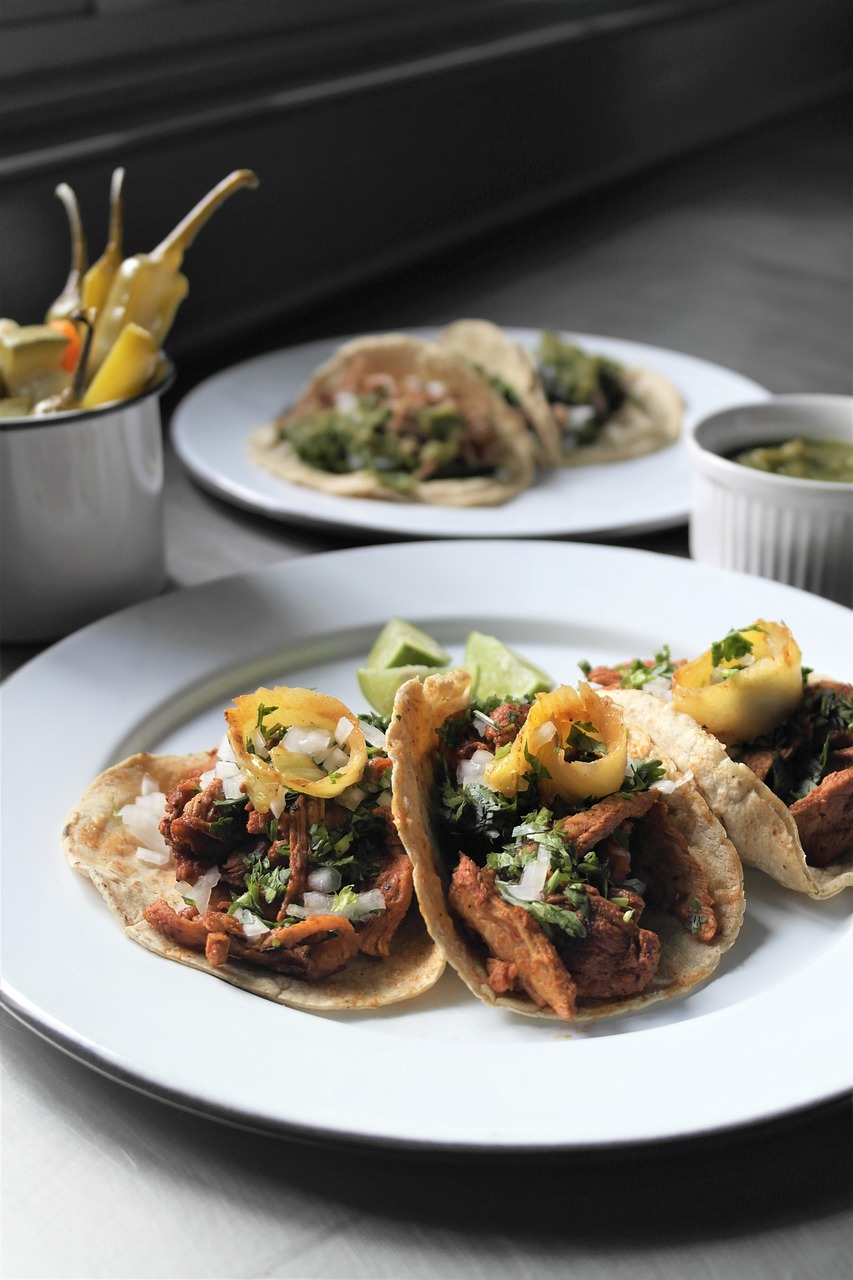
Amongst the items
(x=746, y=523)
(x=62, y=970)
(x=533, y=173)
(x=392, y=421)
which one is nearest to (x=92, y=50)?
(x=392, y=421)

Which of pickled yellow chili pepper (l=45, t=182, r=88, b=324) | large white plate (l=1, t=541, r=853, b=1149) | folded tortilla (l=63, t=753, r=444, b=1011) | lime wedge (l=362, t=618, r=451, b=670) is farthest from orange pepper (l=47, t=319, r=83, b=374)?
folded tortilla (l=63, t=753, r=444, b=1011)

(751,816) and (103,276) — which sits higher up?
(103,276)

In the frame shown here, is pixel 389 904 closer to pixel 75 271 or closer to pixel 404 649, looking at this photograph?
pixel 404 649

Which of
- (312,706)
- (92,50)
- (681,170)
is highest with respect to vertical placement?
(92,50)

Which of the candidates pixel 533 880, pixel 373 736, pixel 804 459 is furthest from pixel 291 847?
pixel 804 459

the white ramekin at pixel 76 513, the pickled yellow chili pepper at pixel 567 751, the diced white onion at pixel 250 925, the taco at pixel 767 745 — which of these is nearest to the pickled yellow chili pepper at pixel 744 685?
the taco at pixel 767 745

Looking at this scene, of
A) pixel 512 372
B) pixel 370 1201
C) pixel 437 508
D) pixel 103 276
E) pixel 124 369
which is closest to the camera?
pixel 370 1201

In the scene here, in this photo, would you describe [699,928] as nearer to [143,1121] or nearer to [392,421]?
[143,1121]
